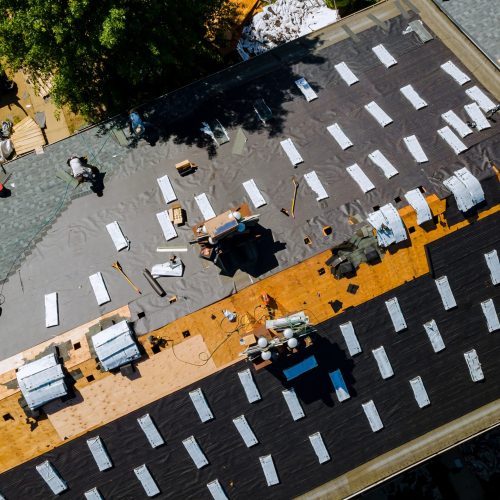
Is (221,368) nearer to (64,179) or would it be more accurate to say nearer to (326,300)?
(326,300)

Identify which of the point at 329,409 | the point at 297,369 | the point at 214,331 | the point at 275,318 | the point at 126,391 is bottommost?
the point at 329,409

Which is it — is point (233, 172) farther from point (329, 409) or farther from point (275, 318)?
point (329, 409)

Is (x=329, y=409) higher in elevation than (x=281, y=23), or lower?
lower

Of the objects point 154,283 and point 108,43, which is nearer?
point 108,43

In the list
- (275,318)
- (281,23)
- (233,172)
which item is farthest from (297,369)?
(281,23)

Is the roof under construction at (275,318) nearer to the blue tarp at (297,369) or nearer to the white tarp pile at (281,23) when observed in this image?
the blue tarp at (297,369)

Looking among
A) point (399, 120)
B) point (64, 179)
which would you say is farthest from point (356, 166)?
point (64, 179)
